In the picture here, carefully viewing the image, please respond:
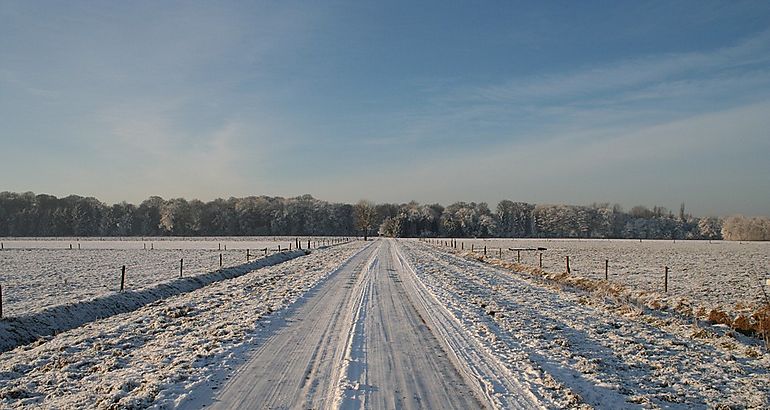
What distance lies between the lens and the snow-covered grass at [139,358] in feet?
23.0

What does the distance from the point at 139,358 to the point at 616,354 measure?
30.5 feet

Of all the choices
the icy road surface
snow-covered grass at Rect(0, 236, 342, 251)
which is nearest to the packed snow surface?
the icy road surface

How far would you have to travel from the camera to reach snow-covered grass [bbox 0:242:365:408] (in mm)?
7008

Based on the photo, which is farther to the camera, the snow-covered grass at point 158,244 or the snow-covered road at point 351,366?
the snow-covered grass at point 158,244

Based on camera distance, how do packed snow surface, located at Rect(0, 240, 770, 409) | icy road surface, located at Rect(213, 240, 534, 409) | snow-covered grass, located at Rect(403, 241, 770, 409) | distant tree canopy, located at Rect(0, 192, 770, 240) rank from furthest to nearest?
distant tree canopy, located at Rect(0, 192, 770, 240) < snow-covered grass, located at Rect(403, 241, 770, 409) < packed snow surface, located at Rect(0, 240, 770, 409) < icy road surface, located at Rect(213, 240, 534, 409)

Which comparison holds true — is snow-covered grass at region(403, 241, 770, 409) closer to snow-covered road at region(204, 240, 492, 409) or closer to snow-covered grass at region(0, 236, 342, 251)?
snow-covered road at region(204, 240, 492, 409)

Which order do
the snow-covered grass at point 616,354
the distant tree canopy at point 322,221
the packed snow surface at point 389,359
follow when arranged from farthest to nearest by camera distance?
the distant tree canopy at point 322,221, the snow-covered grass at point 616,354, the packed snow surface at point 389,359

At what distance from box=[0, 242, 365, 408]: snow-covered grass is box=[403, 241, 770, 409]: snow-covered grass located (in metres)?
5.24

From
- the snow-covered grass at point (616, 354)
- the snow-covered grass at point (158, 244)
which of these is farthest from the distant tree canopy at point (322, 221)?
the snow-covered grass at point (616, 354)

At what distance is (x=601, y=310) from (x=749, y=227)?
508 feet

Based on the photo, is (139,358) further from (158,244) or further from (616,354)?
(158,244)

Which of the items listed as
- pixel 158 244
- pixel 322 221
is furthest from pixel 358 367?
pixel 322 221

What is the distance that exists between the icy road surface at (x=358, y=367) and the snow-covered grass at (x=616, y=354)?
883mm

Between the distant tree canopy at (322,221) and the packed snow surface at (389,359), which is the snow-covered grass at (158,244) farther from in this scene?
the packed snow surface at (389,359)
